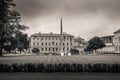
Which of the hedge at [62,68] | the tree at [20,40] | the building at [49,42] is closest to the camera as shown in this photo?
the hedge at [62,68]

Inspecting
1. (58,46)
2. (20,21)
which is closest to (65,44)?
(58,46)

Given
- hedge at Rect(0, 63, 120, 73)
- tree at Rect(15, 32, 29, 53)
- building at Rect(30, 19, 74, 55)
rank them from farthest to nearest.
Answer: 1. building at Rect(30, 19, 74, 55)
2. tree at Rect(15, 32, 29, 53)
3. hedge at Rect(0, 63, 120, 73)

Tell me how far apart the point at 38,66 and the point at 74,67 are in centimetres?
403

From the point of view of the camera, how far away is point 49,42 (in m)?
181

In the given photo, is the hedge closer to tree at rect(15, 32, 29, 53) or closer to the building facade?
tree at rect(15, 32, 29, 53)

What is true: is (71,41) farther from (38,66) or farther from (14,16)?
(38,66)

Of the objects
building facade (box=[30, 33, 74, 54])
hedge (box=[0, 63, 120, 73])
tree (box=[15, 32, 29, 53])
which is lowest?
hedge (box=[0, 63, 120, 73])

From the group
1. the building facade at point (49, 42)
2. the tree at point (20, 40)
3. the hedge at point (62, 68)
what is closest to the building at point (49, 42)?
the building facade at point (49, 42)

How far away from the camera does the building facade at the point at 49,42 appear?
176 metres

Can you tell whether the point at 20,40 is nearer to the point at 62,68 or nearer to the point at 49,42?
the point at 62,68

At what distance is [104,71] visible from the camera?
25.0 metres

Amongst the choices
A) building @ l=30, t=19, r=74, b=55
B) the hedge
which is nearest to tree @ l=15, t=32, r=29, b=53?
the hedge

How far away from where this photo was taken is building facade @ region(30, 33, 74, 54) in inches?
6914

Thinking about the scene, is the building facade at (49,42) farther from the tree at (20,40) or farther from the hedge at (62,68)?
the hedge at (62,68)
